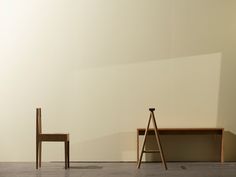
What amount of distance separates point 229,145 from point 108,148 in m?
1.76

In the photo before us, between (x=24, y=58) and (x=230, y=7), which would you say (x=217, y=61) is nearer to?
(x=230, y=7)

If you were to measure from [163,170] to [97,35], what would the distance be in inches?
86.9

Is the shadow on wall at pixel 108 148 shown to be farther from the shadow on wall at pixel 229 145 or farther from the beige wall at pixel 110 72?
the shadow on wall at pixel 229 145

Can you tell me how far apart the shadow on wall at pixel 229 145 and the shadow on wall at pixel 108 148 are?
1.33 metres

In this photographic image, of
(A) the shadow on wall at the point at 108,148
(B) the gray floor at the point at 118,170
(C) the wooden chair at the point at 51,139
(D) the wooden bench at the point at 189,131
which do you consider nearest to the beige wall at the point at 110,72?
(A) the shadow on wall at the point at 108,148

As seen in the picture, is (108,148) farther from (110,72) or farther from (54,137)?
(110,72)

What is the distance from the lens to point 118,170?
5105 mm

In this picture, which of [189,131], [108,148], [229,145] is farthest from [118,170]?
[229,145]

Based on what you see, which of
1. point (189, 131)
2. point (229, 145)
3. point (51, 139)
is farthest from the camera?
point (229, 145)

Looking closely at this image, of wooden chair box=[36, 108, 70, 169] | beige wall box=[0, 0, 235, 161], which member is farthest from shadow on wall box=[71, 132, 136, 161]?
wooden chair box=[36, 108, 70, 169]

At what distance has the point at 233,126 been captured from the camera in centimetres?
593

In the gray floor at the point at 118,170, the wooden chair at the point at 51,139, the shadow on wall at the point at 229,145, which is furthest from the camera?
the shadow on wall at the point at 229,145

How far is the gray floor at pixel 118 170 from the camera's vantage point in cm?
478

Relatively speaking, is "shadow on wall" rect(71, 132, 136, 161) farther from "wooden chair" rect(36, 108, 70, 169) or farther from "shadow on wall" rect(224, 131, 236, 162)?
"shadow on wall" rect(224, 131, 236, 162)
